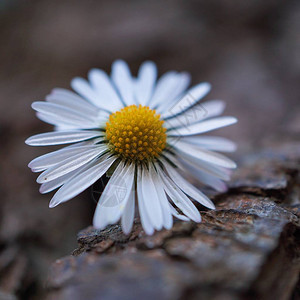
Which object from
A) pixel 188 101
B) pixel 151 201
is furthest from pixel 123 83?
pixel 151 201

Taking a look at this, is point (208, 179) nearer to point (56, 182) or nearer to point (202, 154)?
point (202, 154)

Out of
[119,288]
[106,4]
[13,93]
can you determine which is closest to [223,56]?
[106,4]

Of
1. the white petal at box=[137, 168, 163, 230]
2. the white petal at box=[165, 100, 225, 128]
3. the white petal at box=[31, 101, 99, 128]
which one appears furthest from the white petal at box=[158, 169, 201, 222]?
the white petal at box=[31, 101, 99, 128]

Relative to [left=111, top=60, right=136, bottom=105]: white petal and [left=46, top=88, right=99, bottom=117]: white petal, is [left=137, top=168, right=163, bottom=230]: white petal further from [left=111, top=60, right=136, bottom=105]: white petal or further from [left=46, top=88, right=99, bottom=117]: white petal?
[left=111, top=60, right=136, bottom=105]: white petal

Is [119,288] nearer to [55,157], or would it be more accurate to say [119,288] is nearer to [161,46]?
[55,157]

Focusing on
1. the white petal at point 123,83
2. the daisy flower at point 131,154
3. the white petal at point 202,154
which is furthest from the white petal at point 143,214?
the white petal at point 123,83

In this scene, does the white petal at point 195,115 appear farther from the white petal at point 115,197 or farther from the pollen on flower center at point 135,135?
the white petal at point 115,197

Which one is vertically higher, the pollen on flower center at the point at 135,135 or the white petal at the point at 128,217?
the pollen on flower center at the point at 135,135
